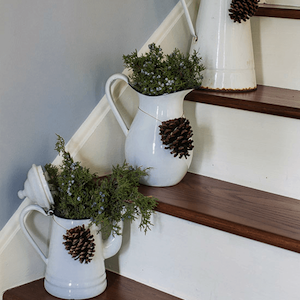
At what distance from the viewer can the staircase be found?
809 mm

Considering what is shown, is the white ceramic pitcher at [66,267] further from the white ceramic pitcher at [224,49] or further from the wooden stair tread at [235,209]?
the white ceramic pitcher at [224,49]

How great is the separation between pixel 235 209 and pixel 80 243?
344 millimetres

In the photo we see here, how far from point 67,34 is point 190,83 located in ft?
1.00

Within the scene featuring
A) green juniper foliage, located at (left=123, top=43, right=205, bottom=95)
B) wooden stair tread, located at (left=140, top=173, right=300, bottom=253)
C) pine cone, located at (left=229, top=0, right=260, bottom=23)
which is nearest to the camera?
wooden stair tread, located at (left=140, top=173, right=300, bottom=253)

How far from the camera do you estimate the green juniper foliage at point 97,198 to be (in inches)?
33.0

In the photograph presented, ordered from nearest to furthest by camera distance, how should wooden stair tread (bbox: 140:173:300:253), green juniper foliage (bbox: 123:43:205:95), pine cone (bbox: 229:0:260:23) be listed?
1. wooden stair tread (bbox: 140:173:300:253)
2. green juniper foliage (bbox: 123:43:205:95)
3. pine cone (bbox: 229:0:260:23)

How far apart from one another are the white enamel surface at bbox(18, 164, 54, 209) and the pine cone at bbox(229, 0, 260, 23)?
24.0 inches

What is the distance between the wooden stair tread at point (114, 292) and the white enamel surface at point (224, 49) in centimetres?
54

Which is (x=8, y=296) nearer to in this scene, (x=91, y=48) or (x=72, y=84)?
(x=72, y=84)

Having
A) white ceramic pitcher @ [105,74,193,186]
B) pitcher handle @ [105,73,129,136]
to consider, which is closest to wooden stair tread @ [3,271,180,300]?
white ceramic pitcher @ [105,74,193,186]

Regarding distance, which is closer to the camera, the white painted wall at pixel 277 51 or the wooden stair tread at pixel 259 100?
the wooden stair tread at pixel 259 100

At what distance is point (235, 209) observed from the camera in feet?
2.85

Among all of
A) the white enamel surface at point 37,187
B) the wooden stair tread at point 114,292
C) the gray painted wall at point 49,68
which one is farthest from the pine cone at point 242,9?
the wooden stair tread at point 114,292

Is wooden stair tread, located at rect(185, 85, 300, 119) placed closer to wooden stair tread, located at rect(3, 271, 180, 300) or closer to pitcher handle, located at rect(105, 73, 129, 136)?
pitcher handle, located at rect(105, 73, 129, 136)
